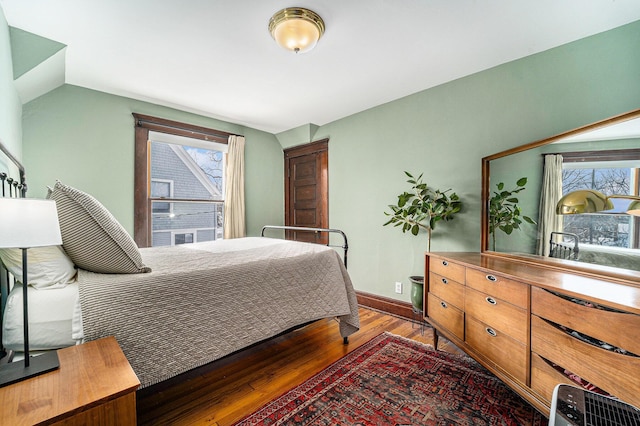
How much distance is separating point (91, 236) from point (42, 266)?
23cm

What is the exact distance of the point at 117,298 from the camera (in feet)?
3.97

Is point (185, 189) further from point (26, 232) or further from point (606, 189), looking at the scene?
point (606, 189)

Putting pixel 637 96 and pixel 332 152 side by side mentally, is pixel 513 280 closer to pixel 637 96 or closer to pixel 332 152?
pixel 637 96

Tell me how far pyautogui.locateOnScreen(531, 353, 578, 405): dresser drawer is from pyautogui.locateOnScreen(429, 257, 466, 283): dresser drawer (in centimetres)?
62

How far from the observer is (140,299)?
1266 millimetres

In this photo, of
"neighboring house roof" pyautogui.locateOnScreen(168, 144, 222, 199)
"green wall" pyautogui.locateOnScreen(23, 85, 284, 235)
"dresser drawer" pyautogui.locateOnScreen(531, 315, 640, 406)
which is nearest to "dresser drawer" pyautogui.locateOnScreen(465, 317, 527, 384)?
"dresser drawer" pyautogui.locateOnScreen(531, 315, 640, 406)

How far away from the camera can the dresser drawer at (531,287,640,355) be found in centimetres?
98

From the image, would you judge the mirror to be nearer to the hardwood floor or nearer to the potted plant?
the potted plant

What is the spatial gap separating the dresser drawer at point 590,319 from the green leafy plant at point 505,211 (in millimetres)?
803

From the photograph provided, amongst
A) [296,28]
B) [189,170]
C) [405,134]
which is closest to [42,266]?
[296,28]

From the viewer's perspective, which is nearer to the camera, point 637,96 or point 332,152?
point 637,96

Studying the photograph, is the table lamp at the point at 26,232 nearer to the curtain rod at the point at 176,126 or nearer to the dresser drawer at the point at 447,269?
the dresser drawer at the point at 447,269

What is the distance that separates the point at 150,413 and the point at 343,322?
55.9 inches

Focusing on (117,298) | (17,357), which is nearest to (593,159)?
(117,298)
